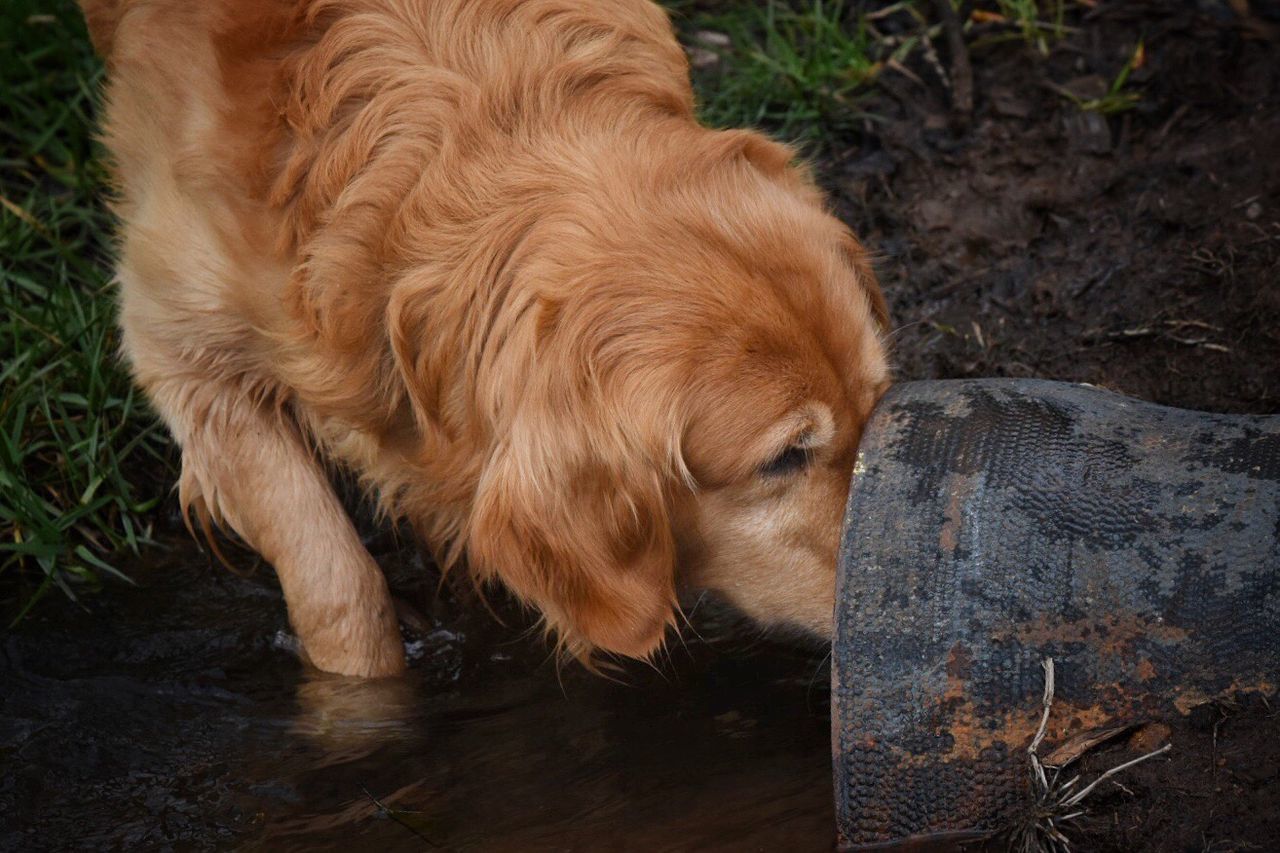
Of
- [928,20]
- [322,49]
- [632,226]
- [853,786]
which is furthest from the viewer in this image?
[928,20]

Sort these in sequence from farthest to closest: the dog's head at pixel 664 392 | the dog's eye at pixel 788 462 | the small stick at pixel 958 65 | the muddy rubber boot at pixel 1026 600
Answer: the small stick at pixel 958 65 < the dog's eye at pixel 788 462 < the dog's head at pixel 664 392 < the muddy rubber boot at pixel 1026 600

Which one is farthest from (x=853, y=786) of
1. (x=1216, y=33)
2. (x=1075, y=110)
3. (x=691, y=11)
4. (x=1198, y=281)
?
(x=691, y=11)

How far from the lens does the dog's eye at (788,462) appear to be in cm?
268

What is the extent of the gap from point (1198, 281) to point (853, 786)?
2.22 meters

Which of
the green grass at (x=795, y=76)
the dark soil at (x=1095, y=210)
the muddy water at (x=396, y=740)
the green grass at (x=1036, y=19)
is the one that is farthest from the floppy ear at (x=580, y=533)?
the green grass at (x=1036, y=19)

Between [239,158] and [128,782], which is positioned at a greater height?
[239,158]

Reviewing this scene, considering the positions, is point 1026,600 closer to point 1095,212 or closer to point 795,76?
point 1095,212

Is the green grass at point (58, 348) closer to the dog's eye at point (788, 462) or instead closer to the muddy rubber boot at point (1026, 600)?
the dog's eye at point (788, 462)

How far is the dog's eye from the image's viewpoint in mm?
2684

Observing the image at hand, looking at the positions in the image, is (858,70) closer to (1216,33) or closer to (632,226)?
(1216,33)

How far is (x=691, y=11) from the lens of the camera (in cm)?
532

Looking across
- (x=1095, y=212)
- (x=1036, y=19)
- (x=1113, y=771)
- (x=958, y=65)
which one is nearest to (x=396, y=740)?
(x=1113, y=771)

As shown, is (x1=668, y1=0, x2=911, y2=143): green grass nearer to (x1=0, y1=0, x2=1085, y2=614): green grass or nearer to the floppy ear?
(x1=0, y1=0, x2=1085, y2=614): green grass

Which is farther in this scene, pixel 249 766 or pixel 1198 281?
pixel 1198 281
